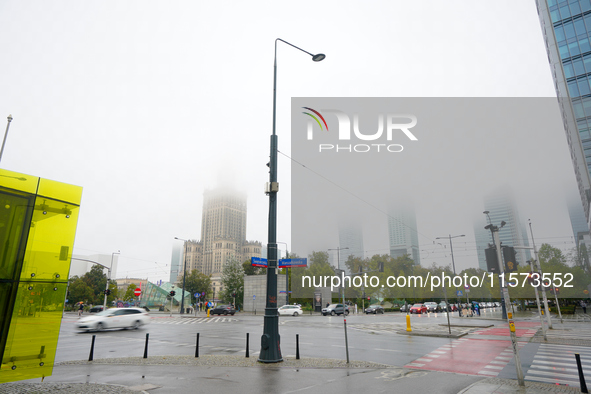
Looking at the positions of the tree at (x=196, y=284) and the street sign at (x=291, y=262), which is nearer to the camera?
the street sign at (x=291, y=262)

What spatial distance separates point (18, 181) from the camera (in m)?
6.03

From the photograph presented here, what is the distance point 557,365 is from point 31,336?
14.1m

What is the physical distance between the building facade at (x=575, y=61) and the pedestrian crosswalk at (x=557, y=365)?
3787 cm

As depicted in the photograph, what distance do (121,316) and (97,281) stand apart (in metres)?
68.8

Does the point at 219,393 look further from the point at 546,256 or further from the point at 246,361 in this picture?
the point at 546,256

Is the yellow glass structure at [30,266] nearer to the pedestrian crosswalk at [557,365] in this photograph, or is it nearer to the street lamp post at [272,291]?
the street lamp post at [272,291]

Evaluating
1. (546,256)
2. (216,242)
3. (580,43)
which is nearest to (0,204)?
(580,43)

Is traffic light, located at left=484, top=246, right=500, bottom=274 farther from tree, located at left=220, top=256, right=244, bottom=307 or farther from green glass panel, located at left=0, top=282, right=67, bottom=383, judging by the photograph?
tree, located at left=220, top=256, right=244, bottom=307

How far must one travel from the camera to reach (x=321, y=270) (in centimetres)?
7469

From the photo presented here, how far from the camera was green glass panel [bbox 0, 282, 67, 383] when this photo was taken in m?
5.69

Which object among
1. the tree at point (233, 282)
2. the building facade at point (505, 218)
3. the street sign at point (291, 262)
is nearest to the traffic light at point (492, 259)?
the street sign at point (291, 262)

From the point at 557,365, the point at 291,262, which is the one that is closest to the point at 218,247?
the point at 291,262

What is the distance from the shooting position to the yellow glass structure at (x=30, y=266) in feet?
18.9

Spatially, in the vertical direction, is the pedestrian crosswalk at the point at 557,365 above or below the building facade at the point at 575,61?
below
